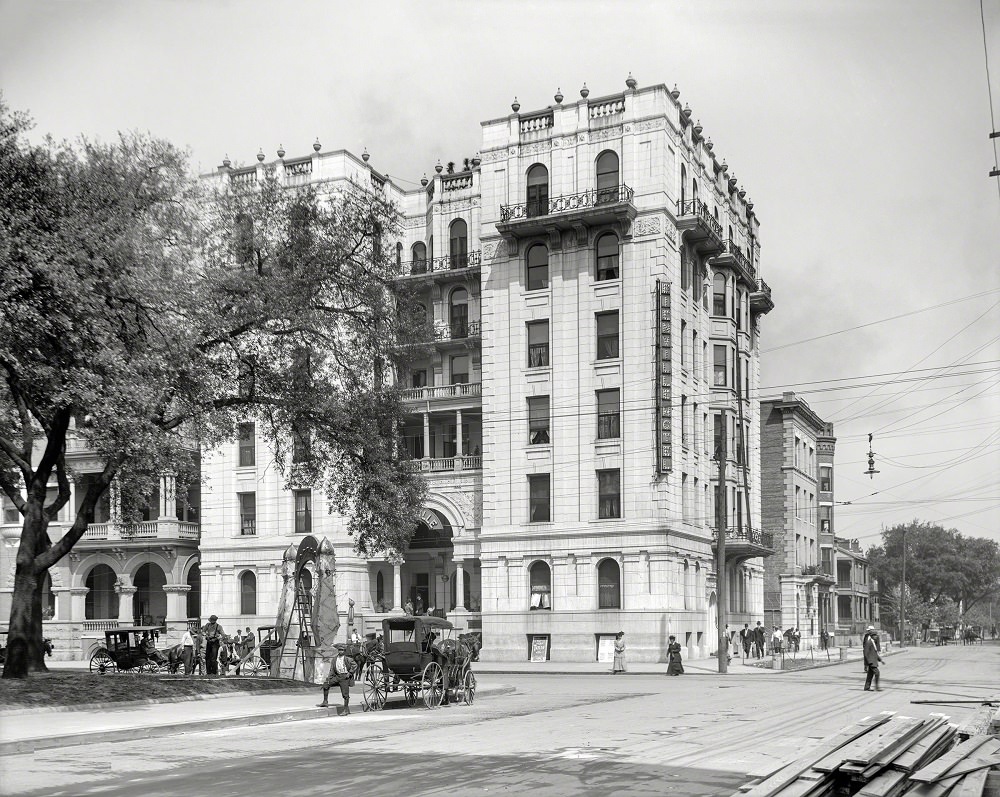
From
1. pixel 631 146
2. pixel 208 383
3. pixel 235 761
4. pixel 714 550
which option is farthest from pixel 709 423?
pixel 235 761

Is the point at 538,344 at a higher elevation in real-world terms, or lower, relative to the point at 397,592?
higher

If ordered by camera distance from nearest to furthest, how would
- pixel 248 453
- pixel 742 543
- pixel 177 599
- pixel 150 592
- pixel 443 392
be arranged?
pixel 742 543, pixel 443 392, pixel 248 453, pixel 177 599, pixel 150 592

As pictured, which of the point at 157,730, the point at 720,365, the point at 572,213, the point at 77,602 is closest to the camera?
the point at 157,730

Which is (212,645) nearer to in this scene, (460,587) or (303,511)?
(460,587)

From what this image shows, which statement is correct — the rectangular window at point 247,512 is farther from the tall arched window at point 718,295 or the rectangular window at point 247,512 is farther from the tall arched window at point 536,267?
the tall arched window at point 718,295

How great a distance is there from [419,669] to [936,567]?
12691 centimetres

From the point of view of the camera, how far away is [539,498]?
177 feet

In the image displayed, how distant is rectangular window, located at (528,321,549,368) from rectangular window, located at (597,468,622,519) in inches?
237

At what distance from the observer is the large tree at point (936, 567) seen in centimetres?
13875

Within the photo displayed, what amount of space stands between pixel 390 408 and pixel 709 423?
3057 cm

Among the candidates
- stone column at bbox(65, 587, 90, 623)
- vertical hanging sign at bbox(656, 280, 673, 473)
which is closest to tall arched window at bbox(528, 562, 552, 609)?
vertical hanging sign at bbox(656, 280, 673, 473)

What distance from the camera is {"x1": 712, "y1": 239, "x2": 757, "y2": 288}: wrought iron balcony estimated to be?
5922 cm

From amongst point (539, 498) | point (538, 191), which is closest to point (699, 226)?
point (538, 191)

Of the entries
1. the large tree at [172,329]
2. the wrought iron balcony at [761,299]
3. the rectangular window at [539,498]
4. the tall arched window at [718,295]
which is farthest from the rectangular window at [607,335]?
the large tree at [172,329]
